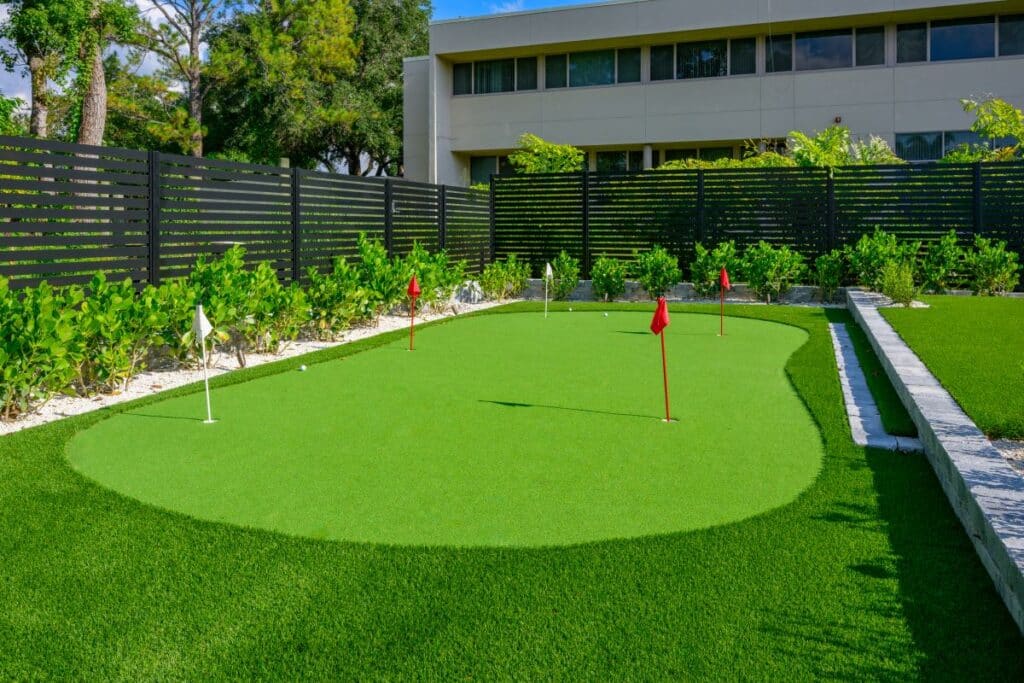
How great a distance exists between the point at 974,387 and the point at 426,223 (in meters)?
9.98

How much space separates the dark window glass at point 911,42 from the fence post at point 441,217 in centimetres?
1424

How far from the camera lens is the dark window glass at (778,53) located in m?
23.9

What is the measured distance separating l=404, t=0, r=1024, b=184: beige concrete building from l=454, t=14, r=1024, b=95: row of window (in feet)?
0.11

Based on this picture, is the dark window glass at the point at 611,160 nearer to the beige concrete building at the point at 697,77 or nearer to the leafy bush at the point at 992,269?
the beige concrete building at the point at 697,77

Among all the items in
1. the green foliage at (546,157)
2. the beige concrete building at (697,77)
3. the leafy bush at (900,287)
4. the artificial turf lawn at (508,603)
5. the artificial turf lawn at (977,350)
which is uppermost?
the beige concrete building at (697,77)

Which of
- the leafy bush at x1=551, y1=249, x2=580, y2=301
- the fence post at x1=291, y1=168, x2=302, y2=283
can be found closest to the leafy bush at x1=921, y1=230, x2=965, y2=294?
the leafy bush at x1=551, y1=249, x2=580, y2=301

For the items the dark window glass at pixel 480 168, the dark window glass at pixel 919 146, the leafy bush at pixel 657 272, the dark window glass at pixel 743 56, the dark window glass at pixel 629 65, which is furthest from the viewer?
the dark window glass at pixel 480 168

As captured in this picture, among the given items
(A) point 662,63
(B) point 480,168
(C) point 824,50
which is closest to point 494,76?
(B) point 480,168

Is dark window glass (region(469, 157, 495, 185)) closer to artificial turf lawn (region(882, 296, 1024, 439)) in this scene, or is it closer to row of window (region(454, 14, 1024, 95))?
row of window (region(454, 14, 1024, 95))

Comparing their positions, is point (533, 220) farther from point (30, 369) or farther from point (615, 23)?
point (30, 369)

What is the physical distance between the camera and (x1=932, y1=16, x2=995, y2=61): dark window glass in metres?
22.2

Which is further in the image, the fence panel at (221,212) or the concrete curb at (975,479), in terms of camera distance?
the fence panel at (221,212)

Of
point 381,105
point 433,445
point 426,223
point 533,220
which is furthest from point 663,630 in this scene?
point 381,105

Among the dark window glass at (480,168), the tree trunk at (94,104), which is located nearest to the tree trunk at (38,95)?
the tree trunk at (94,104)
